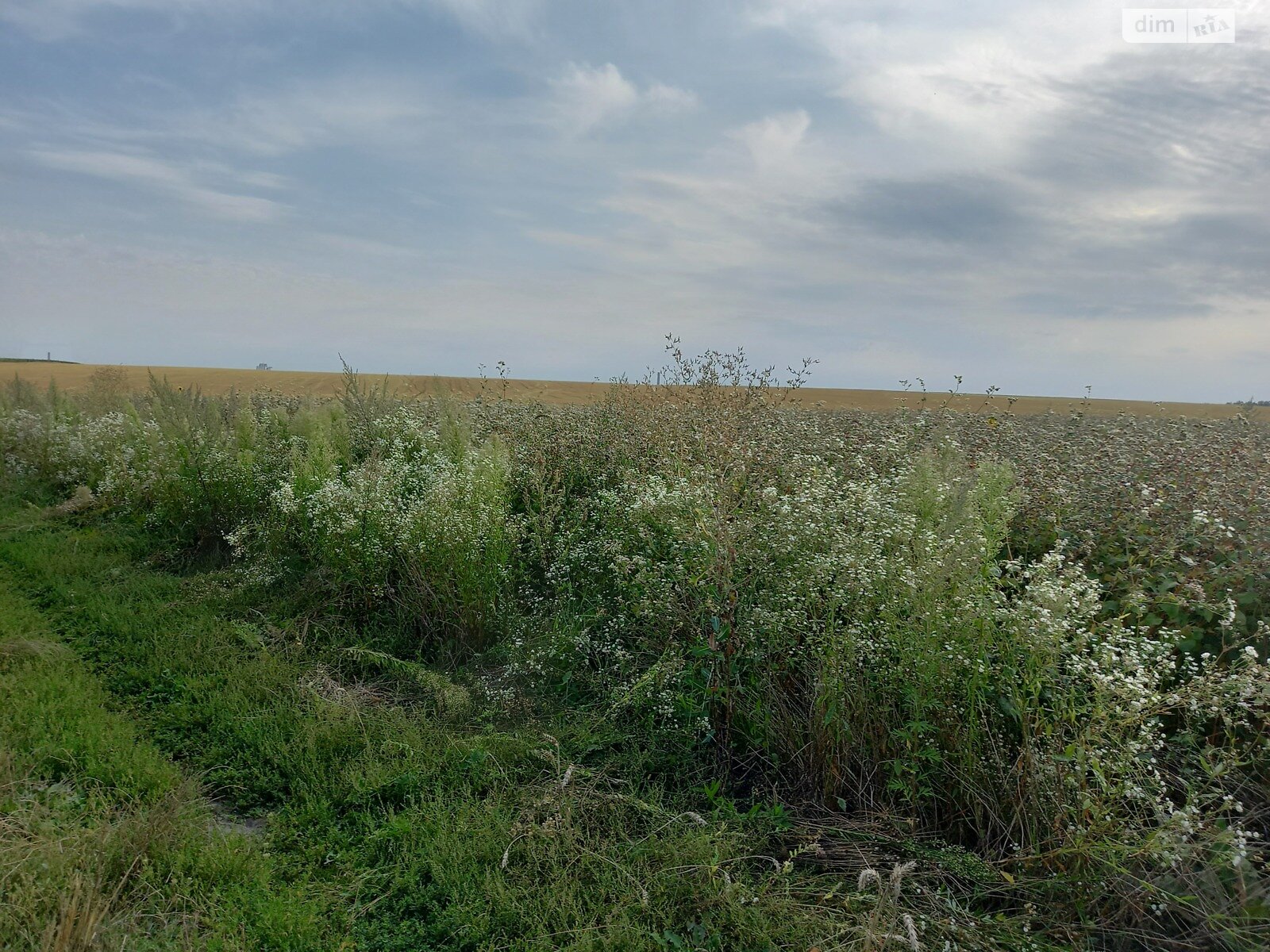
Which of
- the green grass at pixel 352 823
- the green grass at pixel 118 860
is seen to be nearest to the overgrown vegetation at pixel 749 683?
the green grass at pixel 352 823

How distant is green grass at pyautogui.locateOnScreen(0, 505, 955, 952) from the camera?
314cm

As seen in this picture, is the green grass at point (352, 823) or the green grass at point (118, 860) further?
the green grass at point (352, 823)

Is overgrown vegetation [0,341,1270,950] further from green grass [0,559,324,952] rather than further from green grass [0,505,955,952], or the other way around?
green grass [0,559,324,952]

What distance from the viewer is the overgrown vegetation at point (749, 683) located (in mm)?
3127

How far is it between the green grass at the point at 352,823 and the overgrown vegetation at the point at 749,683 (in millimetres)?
23

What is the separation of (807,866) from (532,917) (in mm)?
1211

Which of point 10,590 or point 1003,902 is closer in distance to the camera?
point 1003,902

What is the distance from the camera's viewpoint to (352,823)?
3947 millimetres

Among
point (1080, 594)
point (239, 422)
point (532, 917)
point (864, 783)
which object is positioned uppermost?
point (239, 422)

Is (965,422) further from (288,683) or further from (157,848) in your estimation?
(157,848)

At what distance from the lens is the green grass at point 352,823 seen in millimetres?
3143

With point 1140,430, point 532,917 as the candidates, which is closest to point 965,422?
point 1140,430

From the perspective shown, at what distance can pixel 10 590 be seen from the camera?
24.0ft

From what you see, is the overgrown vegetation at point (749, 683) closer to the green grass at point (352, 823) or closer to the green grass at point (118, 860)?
the green grass at point (352, 823)
